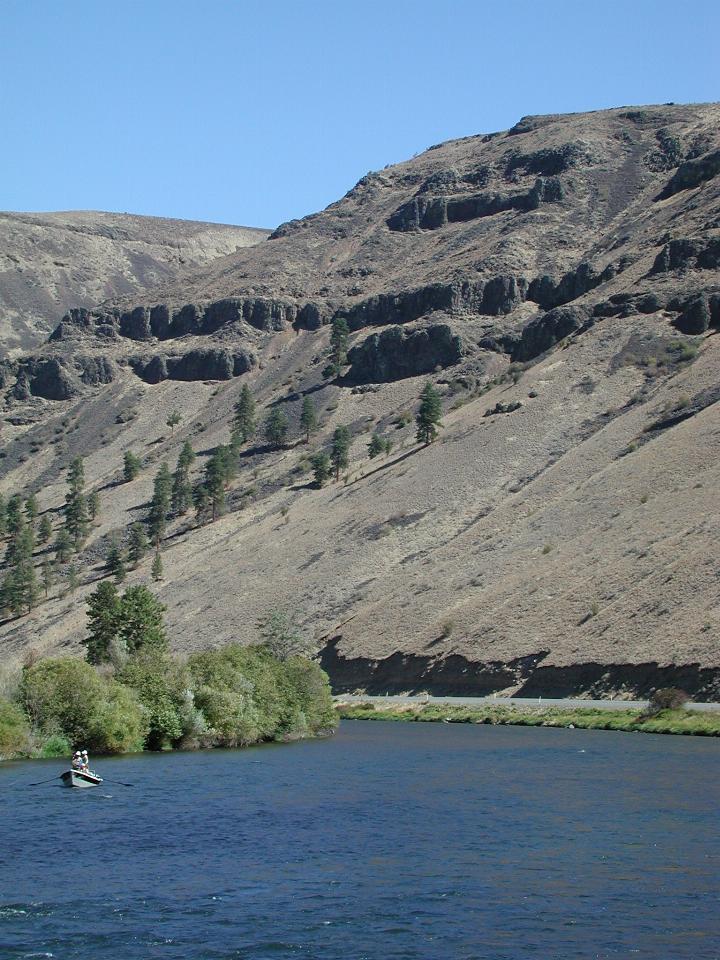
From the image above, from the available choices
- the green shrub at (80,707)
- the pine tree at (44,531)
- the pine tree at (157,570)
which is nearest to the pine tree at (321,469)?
the pine tree at (157,570)

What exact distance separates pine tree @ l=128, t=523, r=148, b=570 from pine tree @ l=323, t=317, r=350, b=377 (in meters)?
46.2

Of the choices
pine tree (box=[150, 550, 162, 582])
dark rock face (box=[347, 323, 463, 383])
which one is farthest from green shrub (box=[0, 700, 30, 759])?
dark rock face (box=[347, 323, 463, 383])

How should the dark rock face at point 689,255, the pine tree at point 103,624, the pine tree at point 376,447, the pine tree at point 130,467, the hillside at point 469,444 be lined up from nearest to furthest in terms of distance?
the pine tree at point 103,624, the hillside at point 469,444, the pine tree at point 376,447, the dark rock face at point 689,255, the pine tree at point 130,467

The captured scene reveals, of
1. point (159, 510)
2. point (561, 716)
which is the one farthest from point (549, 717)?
point (159, 510)

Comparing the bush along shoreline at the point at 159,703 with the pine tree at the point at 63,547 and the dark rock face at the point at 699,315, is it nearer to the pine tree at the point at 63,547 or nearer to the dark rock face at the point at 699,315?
the pine tree at the point at 63,547

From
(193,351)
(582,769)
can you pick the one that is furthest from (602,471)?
(193,351)

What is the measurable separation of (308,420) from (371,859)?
11857 cm

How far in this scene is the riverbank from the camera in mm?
62344

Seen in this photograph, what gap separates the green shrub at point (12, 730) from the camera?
181 feet

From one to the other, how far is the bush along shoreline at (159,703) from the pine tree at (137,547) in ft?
169

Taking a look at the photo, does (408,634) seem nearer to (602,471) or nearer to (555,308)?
(602,471)

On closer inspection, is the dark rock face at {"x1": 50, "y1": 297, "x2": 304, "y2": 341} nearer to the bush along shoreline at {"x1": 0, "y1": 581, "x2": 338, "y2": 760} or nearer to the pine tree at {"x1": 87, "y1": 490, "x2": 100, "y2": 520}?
the pine tree at {"x1": 87, "y1": 490, "x2": 100, "y2": 520}

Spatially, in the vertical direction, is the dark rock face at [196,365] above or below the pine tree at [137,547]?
above

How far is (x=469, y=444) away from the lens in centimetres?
12406
